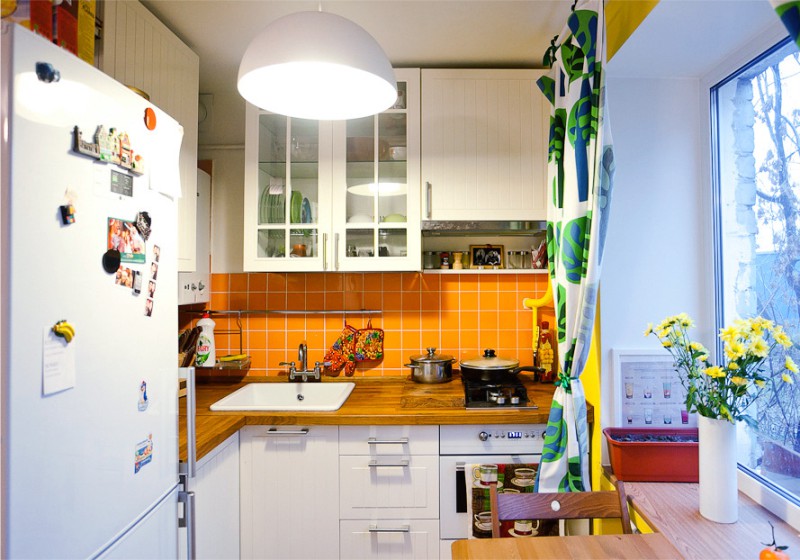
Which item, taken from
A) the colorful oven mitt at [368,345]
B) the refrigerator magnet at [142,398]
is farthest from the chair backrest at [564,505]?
the colorful oven mitt at [368,345]

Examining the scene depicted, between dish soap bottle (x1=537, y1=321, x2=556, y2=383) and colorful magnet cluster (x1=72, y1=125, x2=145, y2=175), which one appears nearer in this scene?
colorful magnet cluster (x1=72, y1=125, x2=145, y2=175)

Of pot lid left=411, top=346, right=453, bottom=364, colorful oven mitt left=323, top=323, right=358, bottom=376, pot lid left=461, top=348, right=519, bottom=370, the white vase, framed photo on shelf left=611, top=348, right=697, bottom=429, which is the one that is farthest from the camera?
colorful oven mitt left=323, top=323, right=358, bottom=376

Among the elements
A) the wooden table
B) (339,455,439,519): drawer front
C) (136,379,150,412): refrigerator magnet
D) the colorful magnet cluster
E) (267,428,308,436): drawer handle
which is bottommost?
(339,455,439,519): drawer front

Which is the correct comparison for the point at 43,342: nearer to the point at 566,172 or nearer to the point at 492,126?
the point at 566,172

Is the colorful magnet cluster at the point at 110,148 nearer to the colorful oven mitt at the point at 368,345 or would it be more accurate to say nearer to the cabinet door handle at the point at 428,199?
the cabinet door handle at the point at 428,199

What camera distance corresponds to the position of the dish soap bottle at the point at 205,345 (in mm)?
2477

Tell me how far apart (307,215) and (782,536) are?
2079 mm

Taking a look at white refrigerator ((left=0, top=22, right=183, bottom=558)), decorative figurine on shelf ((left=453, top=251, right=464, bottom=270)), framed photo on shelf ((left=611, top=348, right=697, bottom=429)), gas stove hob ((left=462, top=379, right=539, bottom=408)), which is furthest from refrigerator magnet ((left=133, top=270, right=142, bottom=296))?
decorative figurine on shelf ((left=453, top=251, right=464, bottom=270))

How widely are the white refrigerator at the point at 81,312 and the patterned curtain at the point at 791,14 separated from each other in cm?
124

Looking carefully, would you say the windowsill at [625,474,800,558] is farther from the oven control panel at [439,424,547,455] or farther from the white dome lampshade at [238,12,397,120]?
the white dome lampshade at [238,12,397,120]

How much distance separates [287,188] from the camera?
2.34 metres

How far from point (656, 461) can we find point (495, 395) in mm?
649

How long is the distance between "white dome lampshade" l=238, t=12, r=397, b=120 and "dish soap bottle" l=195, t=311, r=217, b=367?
4.93 ft

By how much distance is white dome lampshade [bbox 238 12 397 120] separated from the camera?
1.13 metres
